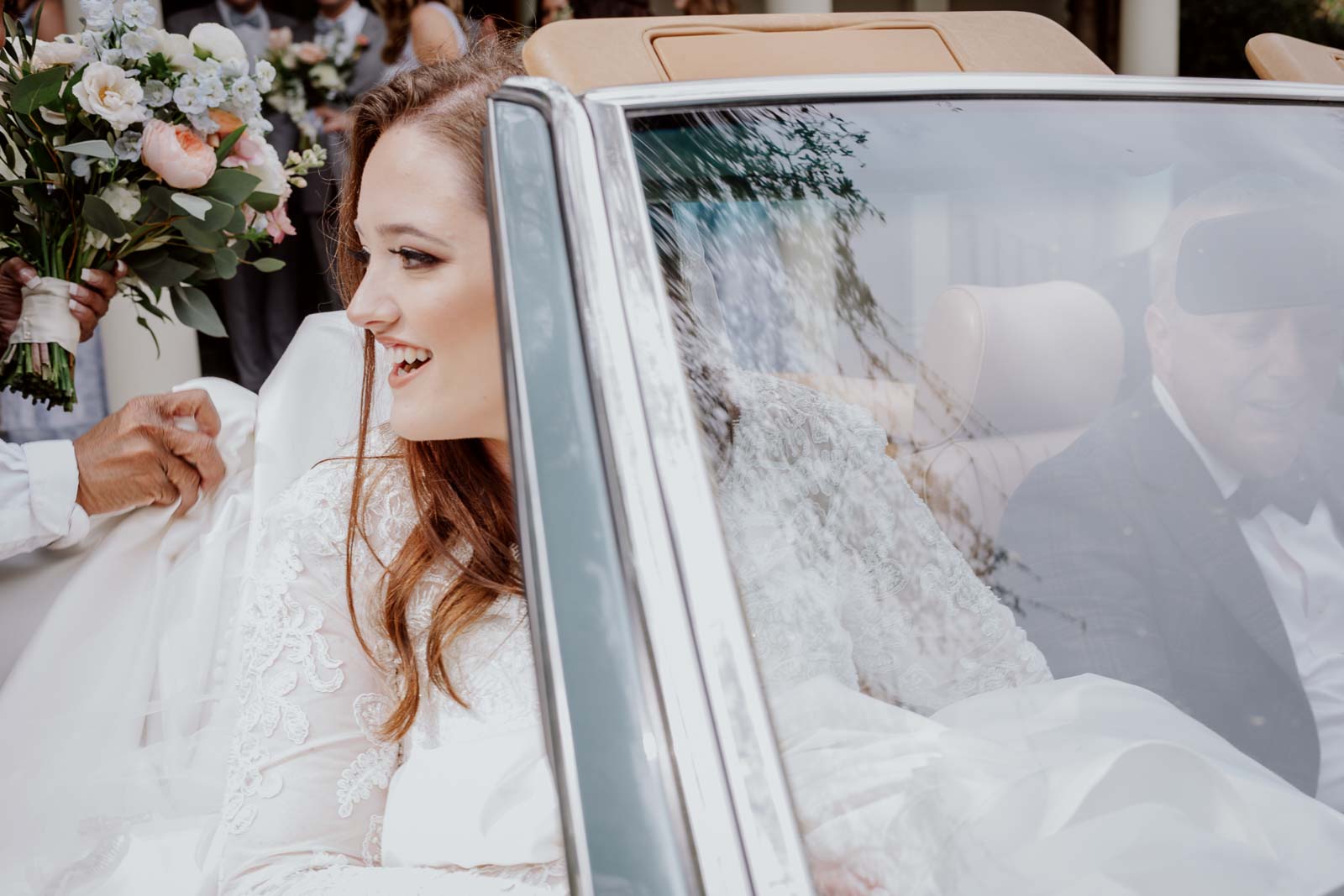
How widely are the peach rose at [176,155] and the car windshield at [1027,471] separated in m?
1.26

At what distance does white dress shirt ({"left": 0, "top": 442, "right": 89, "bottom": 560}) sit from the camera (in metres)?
1.66

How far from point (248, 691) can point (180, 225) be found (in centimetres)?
104

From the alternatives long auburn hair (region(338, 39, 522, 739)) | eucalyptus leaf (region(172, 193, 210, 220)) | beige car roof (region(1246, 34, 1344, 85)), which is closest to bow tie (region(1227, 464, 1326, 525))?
beige car roof (region(1246, 34, 1344, 85))

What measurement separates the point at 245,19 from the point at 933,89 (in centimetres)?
461

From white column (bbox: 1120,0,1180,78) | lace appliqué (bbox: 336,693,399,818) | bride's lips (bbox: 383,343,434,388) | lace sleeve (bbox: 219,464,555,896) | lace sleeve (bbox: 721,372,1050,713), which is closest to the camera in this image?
lace sleeve (bbox: 721,372,1050,713)

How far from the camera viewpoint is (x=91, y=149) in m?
1.76

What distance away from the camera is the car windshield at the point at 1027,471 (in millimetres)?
723

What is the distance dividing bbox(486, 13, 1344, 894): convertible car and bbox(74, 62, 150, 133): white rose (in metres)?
1.07

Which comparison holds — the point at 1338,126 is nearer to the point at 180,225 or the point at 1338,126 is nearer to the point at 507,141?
the point at 507,141

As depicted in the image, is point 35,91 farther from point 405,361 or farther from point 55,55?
point 405,361

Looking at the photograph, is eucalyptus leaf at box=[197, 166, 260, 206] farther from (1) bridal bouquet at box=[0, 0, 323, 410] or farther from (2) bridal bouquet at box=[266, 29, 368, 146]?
(2) bridal bouquet at box=[266, 29, 368, 146]

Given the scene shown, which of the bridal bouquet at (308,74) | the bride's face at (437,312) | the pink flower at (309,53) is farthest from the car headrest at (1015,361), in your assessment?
the pink flower at (309,53)

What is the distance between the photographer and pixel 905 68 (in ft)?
4.17

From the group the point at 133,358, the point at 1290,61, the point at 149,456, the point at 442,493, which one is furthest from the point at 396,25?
the point at 1290,61
